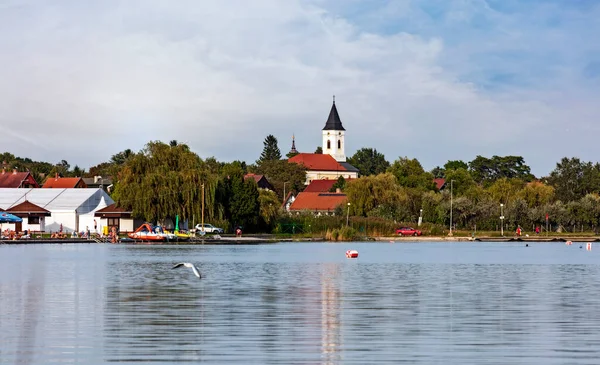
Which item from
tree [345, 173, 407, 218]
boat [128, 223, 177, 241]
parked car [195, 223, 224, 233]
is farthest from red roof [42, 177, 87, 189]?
boat [128, 223, 177, 241]

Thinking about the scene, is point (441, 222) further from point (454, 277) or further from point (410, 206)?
point (454, 277)

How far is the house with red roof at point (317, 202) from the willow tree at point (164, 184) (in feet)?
182

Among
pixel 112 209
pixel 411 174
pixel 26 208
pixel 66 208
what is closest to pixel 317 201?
pixel 411 174

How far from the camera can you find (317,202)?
5630 inches

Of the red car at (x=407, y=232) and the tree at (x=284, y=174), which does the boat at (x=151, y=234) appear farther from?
the tree at (x=284, y=174)

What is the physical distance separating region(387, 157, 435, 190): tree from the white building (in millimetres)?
54424

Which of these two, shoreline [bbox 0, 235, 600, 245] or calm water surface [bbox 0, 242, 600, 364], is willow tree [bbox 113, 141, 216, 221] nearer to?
shoreline [bbox 0, 235, 600, 245]

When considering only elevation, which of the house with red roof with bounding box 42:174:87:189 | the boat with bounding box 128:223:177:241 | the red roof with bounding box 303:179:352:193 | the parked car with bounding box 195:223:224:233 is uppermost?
the red roof with bounding box 303:179:352:193

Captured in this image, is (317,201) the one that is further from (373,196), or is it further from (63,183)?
(373,196)

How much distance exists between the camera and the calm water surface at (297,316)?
16.8m

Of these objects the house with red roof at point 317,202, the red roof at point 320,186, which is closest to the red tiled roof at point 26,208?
the house with red roof at point 317,202

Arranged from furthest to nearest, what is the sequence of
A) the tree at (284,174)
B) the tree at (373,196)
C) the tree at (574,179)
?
the tree at (284,174), the tree at (574,179), the tree at (373,196)

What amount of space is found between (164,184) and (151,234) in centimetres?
415

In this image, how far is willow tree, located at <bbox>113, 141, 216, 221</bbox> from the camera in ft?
257
